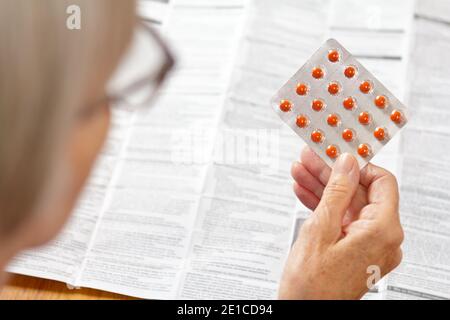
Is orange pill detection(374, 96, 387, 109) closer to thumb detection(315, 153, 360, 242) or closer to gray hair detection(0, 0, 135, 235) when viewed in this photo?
thumb detection(315, 153, 360, 242)

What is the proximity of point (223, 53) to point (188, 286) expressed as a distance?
13.7 inches

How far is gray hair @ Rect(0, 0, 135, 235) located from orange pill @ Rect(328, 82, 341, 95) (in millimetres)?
339

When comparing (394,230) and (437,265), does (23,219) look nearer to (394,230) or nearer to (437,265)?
(394,230)

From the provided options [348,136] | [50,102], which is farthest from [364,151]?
[50,102]

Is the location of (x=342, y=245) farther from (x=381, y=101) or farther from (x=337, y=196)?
(x=381, y=101)

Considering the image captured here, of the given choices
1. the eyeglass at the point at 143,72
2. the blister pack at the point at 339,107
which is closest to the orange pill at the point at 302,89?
the blister pack at the point at 339,107

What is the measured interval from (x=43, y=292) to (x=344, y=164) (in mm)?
382

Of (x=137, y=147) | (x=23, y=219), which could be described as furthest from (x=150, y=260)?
(x=23, y=219)

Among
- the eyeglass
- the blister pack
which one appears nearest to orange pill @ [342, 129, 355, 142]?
the blister pack

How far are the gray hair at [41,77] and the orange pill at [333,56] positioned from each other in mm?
343

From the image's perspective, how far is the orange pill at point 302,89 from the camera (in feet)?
2.02

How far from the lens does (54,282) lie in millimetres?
685

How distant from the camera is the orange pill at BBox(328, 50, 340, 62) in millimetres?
616

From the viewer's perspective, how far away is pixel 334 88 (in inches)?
24.2
